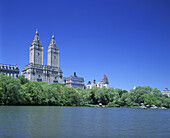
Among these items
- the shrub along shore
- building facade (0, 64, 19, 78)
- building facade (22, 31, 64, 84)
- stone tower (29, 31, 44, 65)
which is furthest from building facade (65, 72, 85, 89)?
the shrub along shore

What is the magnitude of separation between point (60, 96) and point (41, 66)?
96.3m

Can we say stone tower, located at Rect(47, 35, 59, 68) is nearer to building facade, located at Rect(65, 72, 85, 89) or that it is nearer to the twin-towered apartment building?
the twin-towered apartment building

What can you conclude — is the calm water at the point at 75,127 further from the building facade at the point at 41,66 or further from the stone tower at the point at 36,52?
the stone tower at the point at 36,52

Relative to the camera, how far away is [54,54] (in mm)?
192125

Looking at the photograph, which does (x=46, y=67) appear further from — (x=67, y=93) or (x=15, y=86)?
(x=15, y=86)

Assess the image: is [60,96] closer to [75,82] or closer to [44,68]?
[44,68]

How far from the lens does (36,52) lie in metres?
178

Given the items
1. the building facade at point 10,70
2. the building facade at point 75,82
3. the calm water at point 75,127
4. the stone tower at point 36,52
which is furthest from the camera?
the building facade at point 75,82

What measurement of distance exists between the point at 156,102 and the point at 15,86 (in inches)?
2183

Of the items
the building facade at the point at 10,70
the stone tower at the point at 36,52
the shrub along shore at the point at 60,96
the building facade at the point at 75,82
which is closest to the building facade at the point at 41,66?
the stone tower at the point at 36,52

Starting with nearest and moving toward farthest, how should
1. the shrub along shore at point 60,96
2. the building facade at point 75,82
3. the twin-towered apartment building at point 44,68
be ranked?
1. the shrub along shore at point 60,96
2. the twin-towered apartment building at point 44,68
3. the building facade at point 75,82

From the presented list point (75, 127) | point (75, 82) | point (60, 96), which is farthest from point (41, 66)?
point (75, 127)

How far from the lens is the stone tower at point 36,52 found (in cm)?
17612

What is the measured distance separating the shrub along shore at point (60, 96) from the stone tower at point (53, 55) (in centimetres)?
8954
